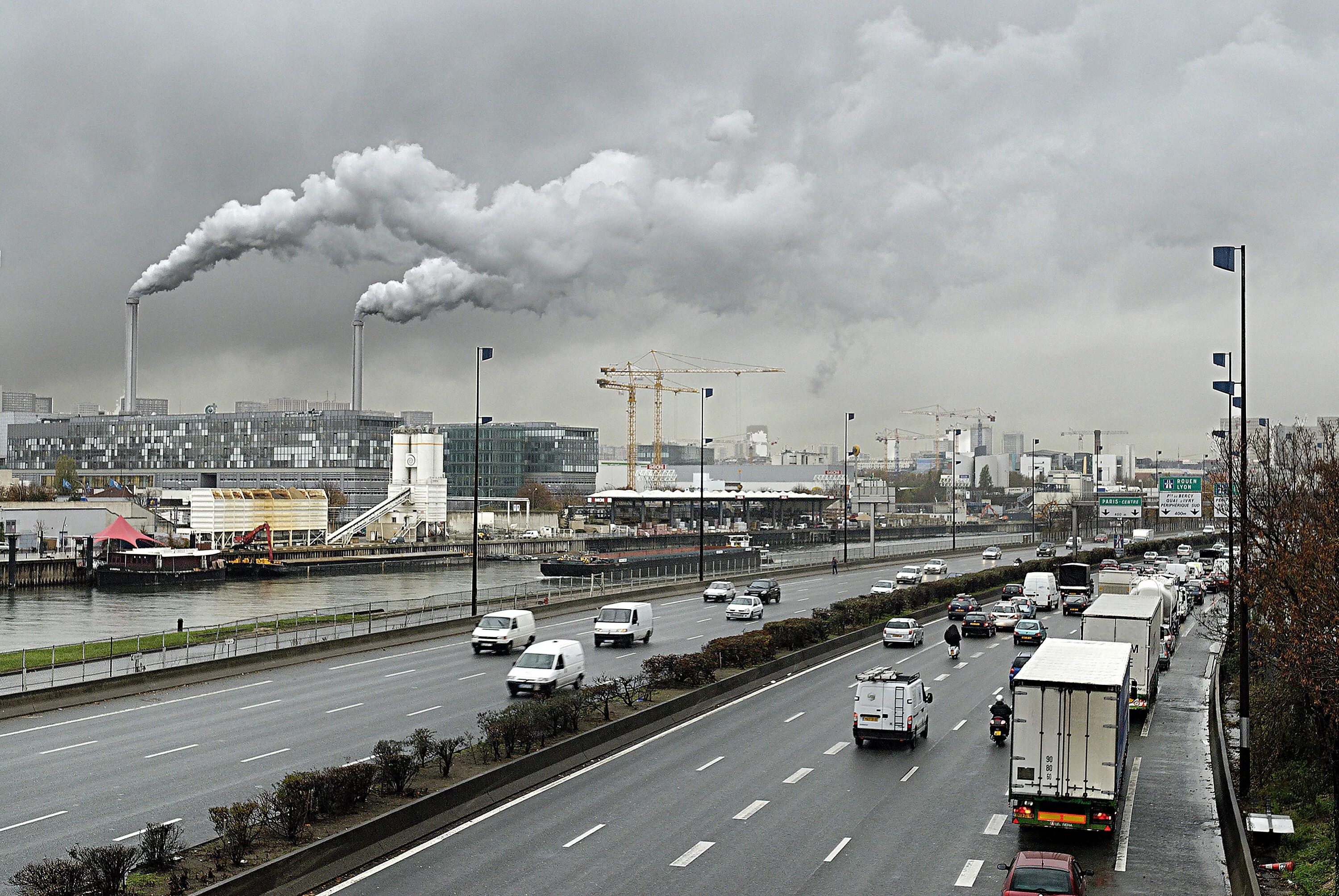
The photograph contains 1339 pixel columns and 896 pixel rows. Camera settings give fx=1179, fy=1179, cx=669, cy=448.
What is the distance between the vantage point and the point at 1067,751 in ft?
71.1

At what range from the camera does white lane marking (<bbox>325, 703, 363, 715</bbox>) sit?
3381cm

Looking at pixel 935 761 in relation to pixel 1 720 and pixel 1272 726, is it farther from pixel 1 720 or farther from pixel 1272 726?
pixel 1 720

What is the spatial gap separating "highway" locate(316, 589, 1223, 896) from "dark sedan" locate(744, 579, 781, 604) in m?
38.9

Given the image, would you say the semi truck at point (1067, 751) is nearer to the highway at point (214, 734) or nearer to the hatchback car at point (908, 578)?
the highway at point (214, 734)

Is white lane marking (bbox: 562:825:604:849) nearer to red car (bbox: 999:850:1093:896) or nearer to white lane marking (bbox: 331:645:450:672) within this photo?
red car (bbox: 999:850:1093:896)

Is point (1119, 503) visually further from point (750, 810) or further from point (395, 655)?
point (750, 810)

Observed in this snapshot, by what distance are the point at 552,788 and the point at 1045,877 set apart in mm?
12029

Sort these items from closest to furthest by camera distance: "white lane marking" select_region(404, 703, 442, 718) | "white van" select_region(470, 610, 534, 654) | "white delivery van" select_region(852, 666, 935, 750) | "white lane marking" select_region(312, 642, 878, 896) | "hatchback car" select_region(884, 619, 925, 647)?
"white lane marking" select_region(312, 642, 878, 896), "white delivery van" select_region(852, 666, 935, 750), "white lane marking" select_region(404, 703, 442, 718), "white van" select_region(470, 610, 534, 654), "hatchback car" select_region(884, 619, 925, 647)

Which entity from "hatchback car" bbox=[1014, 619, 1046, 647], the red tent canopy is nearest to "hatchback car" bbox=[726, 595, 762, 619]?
"hatchback car" bbox=[1014, 619, 1046, 647]

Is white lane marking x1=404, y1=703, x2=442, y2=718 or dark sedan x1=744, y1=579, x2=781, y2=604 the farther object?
dark sedan x1=744, y1=579, x2=781, y2=604

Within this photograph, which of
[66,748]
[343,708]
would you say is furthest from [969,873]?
[66,748]

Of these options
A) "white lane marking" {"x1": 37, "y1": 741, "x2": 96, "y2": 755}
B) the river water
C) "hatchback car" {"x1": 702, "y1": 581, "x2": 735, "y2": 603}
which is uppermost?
"white lane marking" {"x1": 37, "y1": 741, "x2": 96, "y2": 755}

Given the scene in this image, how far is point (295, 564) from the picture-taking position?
424ft

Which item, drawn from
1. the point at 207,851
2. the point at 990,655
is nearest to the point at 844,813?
the point at 207,851
